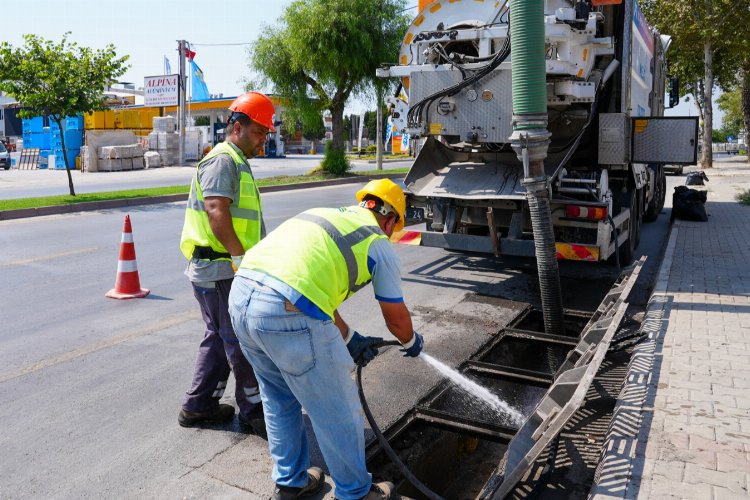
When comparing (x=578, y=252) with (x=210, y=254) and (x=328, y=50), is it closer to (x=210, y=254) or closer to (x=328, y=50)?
(x=210, y=254)

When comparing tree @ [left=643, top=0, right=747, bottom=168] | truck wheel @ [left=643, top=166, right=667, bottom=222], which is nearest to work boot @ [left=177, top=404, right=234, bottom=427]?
truck wheel @ [left=643, top=166, right=667, bottom=222]

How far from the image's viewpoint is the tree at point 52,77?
15.0 metres

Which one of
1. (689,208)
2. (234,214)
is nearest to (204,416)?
(234,214)

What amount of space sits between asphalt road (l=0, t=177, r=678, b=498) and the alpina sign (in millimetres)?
26320

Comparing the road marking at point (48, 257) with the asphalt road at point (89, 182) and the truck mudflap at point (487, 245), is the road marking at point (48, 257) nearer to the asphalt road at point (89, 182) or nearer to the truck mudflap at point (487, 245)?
the truck mudflap at point (487, 245)

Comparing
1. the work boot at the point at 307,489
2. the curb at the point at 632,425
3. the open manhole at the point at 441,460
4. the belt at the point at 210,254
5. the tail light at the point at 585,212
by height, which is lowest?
the open manhole at the point at 441,460

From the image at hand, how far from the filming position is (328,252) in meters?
2.79

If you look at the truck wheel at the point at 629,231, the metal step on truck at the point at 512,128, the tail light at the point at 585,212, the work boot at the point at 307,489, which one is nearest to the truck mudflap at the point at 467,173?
the metal step on truck at the point at 512,128

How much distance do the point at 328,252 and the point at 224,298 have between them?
4.28ft

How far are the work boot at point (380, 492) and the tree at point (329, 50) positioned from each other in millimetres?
20957

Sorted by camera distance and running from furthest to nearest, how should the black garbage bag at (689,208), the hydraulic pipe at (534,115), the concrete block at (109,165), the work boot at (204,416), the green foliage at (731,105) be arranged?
the green foliage at (731,105), the concrete block at (109,165), the black garbage bag at (689,208), the hydraulic pipe at (534,115), the work boot at (204,416)

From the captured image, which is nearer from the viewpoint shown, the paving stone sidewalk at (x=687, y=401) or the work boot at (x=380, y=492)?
the work boot at (x=380, y=492)

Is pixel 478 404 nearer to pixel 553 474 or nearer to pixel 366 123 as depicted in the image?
pixel 553 474

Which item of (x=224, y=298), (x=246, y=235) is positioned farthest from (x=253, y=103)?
(x=224, y=298)
